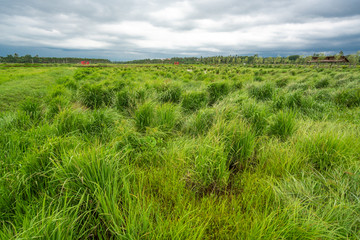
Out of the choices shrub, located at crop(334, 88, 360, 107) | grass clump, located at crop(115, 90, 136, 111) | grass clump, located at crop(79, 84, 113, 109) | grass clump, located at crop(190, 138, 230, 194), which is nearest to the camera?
grass clump, located at crop(190, 138, 230, 194)

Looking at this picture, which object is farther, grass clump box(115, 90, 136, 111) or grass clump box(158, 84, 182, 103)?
grass clump box(158, 84, 182, 103)

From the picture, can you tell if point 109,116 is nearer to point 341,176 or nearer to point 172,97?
point 172,97

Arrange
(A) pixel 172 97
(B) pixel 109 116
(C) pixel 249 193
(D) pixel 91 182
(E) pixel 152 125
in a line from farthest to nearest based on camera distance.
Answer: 1. (A) pixel 172 97
2. (B) pixel 109 116
3. (E) pixel 152 125
4. (C) pixel 249 193
5. (D) pixel 91 182

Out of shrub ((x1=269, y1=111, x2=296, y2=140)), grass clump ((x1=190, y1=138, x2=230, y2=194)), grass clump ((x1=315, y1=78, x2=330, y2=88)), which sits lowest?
grass clump ((x1=190, y1=138, x2=230, y2=194))

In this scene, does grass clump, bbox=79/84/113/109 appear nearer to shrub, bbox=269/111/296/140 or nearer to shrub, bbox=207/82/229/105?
shrub, bbox=207/82/229/105

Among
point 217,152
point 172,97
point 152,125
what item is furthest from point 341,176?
point 172,97

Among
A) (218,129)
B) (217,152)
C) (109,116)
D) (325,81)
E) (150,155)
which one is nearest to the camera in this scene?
(217,152)

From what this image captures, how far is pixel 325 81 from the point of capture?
970 centimetres

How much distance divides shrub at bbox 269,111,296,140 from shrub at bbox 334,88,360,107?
4.25 m

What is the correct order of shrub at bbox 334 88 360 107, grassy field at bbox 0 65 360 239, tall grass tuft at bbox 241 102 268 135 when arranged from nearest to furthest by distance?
grassy field at bbox 0 65 360 239, tall grass tuft at bbox 241 102 268 135, shrub at bbox 334 88 360 107

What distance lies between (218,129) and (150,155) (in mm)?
1111

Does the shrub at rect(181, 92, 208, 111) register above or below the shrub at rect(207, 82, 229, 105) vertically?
below

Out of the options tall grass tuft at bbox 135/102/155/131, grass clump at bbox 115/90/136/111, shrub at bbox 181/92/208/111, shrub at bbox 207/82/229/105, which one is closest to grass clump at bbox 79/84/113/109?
grass clump at bbox 115/90/136/111

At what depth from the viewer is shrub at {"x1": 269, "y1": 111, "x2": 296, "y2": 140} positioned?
10.0 feet
